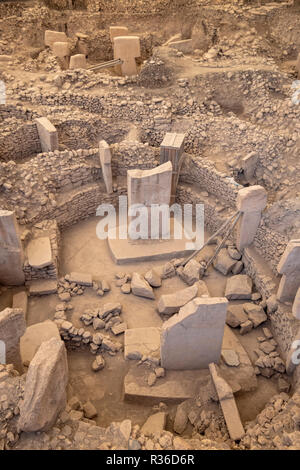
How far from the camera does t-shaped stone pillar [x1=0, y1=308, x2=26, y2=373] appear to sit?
15.1 feet

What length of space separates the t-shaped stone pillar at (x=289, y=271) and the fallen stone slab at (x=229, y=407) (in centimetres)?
181

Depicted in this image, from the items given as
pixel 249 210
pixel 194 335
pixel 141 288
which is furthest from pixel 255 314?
pixel 141 288

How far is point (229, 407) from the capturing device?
197 inches

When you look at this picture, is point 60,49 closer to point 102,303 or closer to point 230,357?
point 102,303

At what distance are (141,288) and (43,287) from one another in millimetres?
1847

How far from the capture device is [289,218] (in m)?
6.98

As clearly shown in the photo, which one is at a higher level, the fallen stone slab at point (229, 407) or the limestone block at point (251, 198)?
the limestone block at point (251, 198)

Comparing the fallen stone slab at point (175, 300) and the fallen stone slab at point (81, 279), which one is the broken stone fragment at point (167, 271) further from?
the fallen stone slab at point (81, 279)

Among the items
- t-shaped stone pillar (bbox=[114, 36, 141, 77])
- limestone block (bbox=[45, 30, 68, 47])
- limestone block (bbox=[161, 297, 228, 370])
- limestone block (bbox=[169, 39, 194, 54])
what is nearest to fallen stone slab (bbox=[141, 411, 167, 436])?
limestone block (bbox=[161, 297, 228, 370])

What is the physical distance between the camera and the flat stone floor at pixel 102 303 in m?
5.41

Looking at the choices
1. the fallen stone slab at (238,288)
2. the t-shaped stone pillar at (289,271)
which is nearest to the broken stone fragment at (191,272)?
the fallen stone slab at (238,288)

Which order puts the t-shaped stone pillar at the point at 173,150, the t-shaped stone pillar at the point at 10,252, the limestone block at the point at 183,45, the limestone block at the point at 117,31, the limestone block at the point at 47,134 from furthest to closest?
the limestone block at the point at 117,31 < the limestone block at the point at 183,45 < the limestone block at the point at 47,134 < the t-shaped stone pillar at the point at 173,150 < the t-shaped stone pillar at the point at 10,252

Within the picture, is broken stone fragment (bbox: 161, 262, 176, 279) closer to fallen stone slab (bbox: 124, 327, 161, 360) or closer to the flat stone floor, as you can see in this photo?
the flat stone floor
